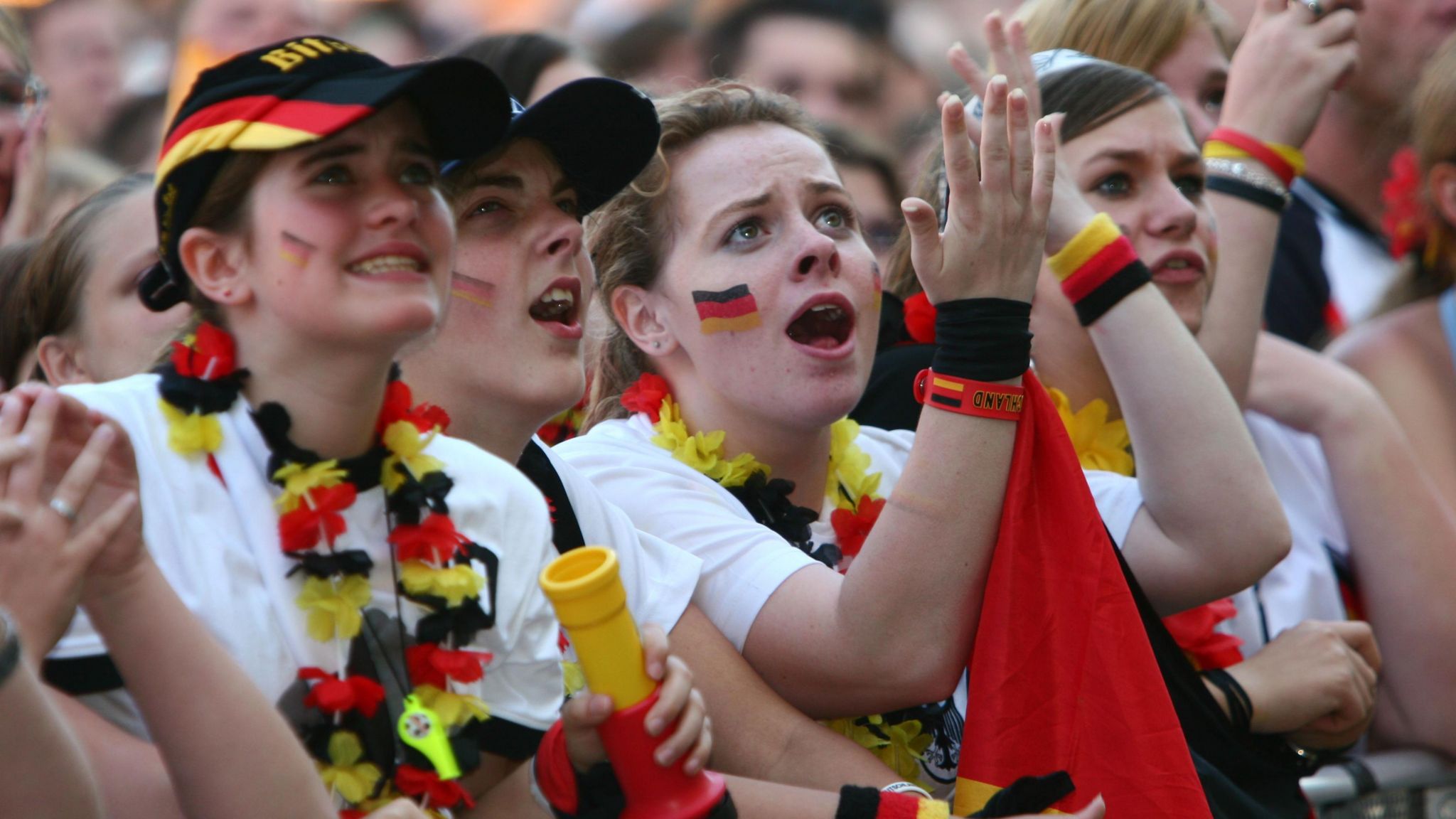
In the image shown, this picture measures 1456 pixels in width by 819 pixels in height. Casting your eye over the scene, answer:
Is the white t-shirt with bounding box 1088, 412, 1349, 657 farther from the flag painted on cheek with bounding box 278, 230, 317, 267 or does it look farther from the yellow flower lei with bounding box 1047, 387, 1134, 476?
Result: the flag painted on cheek with bounding box 278, 230, 317, 267

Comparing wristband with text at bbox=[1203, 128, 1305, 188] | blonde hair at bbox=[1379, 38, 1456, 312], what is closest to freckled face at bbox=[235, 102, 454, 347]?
wristband with text at bbox=[1203, 128, 1305, 188]

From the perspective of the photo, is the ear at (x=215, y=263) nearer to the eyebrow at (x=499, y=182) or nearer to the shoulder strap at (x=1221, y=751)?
the eyebrow at (x=499, y=182)

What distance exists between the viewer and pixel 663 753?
2.01 m

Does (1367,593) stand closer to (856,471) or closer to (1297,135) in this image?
(1297,135)

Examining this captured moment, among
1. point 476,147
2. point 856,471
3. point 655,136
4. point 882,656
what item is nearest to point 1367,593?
point 856,471

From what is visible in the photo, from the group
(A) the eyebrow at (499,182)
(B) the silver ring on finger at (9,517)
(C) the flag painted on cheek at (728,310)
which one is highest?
(B) the silver ring on finger at (9,517)

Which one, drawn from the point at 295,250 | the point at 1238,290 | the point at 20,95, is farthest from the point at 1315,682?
the point at 20,95

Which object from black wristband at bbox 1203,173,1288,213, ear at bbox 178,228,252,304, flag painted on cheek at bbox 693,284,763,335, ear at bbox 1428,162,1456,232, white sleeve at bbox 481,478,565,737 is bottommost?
ear at bbox 1428,162,1456,232

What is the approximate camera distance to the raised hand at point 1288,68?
3.55 metres

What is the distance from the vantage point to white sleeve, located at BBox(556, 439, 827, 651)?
2.63 m

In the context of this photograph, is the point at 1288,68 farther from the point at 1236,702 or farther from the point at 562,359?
the point at 562,359

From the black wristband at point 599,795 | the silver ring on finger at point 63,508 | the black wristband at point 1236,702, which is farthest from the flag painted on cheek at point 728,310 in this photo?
the silver ring on finger at point 63,508

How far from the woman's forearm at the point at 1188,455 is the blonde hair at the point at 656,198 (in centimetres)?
77

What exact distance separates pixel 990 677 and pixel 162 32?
599 centimetres
